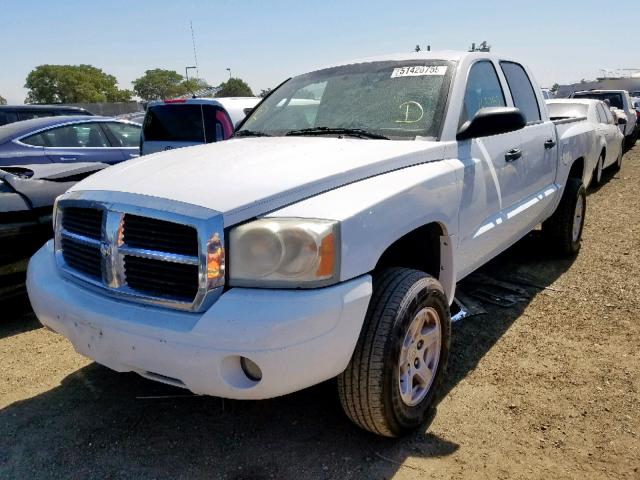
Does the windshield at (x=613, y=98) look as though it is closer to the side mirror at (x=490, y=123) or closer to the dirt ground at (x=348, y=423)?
the dirt ground at (x=348, y=423)

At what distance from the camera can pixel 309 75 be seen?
155 inches

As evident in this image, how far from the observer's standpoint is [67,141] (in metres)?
7.22

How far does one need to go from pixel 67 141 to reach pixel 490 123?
19.9 ft

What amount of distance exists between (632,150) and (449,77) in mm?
15289

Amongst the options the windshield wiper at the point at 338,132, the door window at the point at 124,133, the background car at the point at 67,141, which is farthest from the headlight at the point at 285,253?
the door window at the point at 124,133

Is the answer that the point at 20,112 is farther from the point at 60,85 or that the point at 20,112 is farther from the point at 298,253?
the point at 60,85

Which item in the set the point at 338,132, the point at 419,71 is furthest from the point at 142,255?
the point at 419,71

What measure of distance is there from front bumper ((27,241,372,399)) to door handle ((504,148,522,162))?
1820mm

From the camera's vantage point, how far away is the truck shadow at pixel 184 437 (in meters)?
2.40

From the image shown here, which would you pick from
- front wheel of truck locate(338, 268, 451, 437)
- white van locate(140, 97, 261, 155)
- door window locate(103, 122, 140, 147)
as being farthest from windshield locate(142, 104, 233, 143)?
front wheel of truck locate(338, 268, 451, 437)

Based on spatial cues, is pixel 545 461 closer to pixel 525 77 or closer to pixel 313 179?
pixel 313 179

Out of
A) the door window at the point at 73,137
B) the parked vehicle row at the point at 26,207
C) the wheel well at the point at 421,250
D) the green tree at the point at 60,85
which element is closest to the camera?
the wheel well at the point at 421,250

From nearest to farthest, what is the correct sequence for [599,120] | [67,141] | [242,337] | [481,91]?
[242,337]
[481,91]
[67,141]
[599,120]

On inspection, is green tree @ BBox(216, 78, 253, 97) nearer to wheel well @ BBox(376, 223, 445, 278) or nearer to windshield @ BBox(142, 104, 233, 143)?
windshield @ BBox(142, 104, 233, 143)
